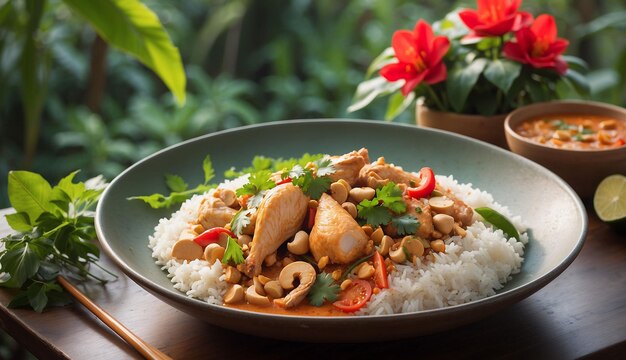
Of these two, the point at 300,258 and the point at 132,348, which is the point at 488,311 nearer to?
the point at 300,258

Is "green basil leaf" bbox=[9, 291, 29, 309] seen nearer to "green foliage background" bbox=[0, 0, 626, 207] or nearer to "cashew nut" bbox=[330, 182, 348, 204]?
"cashew nut" bbox=[330, 182, 348, 204]

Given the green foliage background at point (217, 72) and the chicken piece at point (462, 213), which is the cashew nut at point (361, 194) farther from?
the green foliage background at point (217, 72)

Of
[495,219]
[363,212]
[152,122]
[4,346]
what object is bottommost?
[4,346]

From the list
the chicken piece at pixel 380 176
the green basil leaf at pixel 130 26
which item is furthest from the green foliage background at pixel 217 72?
the chicken piece at pixel 380 176

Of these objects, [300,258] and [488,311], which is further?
[300,258]

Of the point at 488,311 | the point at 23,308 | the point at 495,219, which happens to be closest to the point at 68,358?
the point at 23,308

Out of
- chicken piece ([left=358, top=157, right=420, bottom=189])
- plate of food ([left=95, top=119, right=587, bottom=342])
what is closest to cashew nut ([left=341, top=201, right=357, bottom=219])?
plate of food ([left=95, top=119, right=587, bottom=342])
